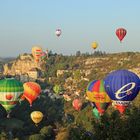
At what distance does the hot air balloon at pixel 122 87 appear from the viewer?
28.2 meters

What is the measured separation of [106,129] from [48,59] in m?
128

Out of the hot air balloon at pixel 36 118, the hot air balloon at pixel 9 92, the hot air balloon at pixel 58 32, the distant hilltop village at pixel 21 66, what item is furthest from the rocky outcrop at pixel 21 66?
the hot air balloon at pixel 9 92

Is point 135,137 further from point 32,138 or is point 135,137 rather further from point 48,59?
point 48,59

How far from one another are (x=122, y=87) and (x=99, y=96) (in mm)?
9118

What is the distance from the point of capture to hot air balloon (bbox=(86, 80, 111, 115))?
121 ft

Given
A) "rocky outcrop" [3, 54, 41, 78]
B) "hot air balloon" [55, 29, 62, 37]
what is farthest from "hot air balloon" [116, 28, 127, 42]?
"rocky outcrop" [3, 54, 41, 78]

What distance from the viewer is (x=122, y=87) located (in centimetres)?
2808

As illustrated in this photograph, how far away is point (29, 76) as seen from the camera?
13862 cm

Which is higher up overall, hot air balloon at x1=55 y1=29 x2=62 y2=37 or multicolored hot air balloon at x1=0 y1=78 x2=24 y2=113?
hot air balloon at x1=55 y1=29 x2=62 y2=37

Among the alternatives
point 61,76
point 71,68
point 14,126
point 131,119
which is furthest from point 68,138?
point 71,68

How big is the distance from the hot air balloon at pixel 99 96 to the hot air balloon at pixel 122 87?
7573mm

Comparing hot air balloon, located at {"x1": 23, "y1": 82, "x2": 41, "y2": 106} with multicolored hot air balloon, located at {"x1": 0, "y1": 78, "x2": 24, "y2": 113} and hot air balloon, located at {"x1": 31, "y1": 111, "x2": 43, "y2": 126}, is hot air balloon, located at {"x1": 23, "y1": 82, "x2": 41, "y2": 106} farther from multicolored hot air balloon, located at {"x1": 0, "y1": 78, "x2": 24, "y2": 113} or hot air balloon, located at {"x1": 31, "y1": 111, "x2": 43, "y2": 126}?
multicolored hot air balloon, located at {"x1": 0, "y1": 78, "x2": 24, "y2": 113}

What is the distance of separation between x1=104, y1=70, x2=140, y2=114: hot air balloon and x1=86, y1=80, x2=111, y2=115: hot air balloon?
7573 millimetres

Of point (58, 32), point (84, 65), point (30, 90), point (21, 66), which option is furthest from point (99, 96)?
point (21, 66)
